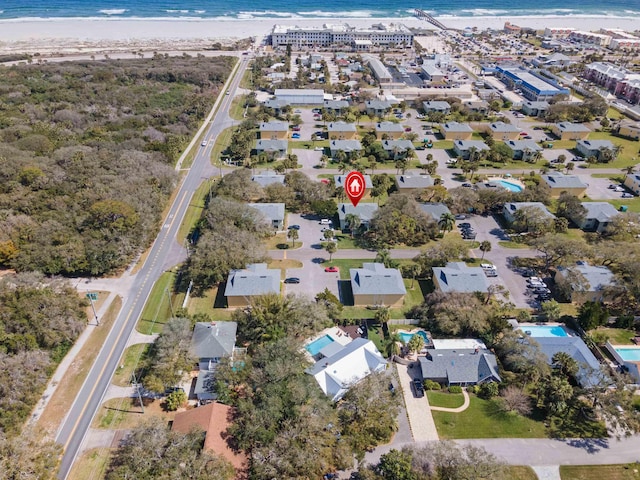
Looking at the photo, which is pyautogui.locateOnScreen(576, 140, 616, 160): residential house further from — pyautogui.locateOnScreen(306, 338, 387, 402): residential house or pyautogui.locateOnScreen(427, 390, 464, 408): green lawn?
pyautogui.locateOnScreen(306, 338, 387, 402): residential house

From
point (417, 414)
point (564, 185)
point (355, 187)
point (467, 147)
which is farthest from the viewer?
point (467, 147)

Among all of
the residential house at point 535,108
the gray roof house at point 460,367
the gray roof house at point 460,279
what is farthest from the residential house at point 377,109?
the gray roof house at point 460,367

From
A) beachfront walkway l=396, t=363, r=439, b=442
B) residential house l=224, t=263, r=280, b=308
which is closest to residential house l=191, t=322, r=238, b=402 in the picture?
residential house l=224, t=263, r=280, b=308

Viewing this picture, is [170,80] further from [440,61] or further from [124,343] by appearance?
[124,343]

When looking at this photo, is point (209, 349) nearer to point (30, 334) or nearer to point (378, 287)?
point (30, 334)

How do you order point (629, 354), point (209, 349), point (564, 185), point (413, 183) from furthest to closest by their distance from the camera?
point (413, 183) < point (564, 185) < point (629, 354) < point (209, 349)

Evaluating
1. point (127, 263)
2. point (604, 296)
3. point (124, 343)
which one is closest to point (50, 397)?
point (124, 343)

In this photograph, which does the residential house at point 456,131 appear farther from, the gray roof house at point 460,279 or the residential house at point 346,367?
the residential house at point 346,367

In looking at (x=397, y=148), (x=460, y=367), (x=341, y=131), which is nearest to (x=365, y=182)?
(x=397, y=148)
